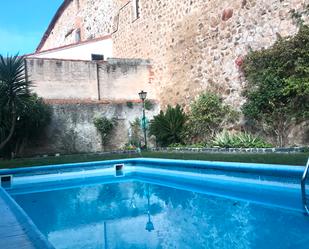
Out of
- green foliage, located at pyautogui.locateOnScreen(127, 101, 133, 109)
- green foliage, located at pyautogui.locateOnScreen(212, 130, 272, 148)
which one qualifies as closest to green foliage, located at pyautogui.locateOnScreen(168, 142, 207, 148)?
green foliage, located at pyautogui.locateOnScreen(212, 130, 272, 148)

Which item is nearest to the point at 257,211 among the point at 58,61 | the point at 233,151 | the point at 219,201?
the point at 219,201

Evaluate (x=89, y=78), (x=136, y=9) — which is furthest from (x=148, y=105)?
(x=136, y=9)

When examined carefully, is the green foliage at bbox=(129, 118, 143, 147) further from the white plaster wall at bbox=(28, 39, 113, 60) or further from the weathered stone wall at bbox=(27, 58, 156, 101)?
the white plaster wall at bbox=(28, 39, 113, 60)

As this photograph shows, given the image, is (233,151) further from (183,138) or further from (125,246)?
(125,246)

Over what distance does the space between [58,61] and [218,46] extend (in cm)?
653

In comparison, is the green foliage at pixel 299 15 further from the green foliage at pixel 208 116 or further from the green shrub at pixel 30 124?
the green shrub at pixel 30 124

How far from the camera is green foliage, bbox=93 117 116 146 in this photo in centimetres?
1521

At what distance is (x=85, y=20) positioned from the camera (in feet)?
82.4

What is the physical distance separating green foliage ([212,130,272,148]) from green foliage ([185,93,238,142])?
0.72 metres

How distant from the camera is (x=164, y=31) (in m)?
16.2

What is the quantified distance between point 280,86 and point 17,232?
8259mm

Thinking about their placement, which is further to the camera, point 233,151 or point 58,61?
point 58,61

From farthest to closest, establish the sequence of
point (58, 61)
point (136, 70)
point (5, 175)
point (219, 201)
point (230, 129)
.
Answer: point (136, 70), point (58, 61), point (230, 129), point (5, 175), point (219, 201)

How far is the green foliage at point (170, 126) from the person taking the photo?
1391cm
